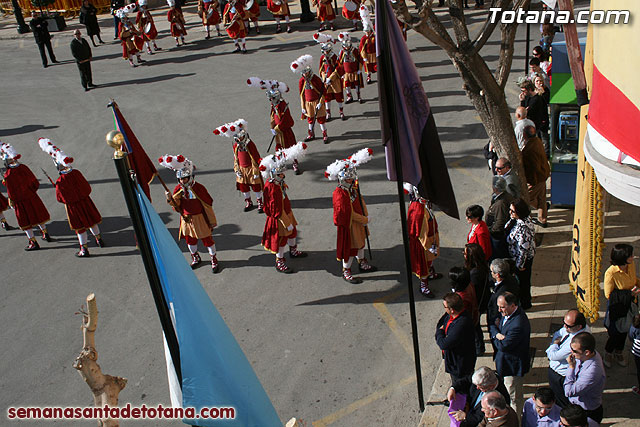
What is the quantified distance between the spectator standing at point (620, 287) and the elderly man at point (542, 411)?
1.75 m

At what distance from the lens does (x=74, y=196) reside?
11.1 m

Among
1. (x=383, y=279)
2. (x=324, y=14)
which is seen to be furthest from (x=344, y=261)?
(x=324, y=14)

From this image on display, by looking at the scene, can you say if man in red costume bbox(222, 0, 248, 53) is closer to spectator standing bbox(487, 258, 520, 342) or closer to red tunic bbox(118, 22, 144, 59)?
red tunic bbox(118, 22, 144, 59)

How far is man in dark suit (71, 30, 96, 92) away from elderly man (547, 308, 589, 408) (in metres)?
16.4

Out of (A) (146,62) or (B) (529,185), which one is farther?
(A) (146,62)

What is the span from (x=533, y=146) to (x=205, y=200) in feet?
16.9

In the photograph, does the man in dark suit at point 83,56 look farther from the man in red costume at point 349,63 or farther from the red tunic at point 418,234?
the red tunic at point 418,234

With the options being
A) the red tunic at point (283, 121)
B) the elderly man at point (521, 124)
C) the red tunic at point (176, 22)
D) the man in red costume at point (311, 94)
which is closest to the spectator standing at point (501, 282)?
the elderly man at point (521, 124)

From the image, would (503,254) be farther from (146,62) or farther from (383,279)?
(146,62)

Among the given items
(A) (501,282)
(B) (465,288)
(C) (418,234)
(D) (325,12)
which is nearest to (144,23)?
(D) (325,12)

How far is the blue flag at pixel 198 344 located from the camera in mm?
4695

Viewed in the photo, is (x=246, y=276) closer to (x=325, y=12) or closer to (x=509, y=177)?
(x=509, y=177)

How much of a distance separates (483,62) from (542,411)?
5.64 m

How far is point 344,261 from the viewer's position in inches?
385
